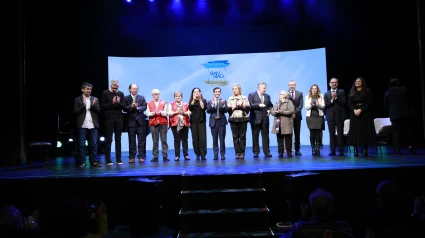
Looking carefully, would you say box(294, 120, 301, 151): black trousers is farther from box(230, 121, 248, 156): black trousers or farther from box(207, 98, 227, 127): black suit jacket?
box(207, 98, 227, 127): black suit jacket

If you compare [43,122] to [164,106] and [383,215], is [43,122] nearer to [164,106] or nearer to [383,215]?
[164,106]

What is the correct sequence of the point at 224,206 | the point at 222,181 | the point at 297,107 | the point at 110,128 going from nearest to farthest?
the point at 224,206
the point at 222,181
the point at 110,128
the point at 297,107

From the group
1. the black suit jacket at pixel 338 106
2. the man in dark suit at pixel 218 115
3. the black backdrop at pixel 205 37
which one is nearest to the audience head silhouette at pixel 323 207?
the man in dark suit at pixel 218 115

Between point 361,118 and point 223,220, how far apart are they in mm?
4191

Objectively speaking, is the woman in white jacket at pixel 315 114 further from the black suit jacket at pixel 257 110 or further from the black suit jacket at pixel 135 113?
the black suit jacket at pixel 135 113

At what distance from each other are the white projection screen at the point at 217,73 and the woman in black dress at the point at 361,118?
3.99 metres

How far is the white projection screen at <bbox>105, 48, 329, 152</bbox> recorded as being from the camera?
38.4 ft

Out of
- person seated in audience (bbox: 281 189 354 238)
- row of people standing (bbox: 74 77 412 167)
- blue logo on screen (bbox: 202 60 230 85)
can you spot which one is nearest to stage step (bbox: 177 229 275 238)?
person seated in audience (bbox: 281 189 354 238)

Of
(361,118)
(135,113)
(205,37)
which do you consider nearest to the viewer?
(361,118)

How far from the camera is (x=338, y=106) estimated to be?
26.3 ft

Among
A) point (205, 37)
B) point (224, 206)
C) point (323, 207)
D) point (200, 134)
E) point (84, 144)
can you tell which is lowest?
point (224, 206)

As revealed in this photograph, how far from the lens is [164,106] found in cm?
818

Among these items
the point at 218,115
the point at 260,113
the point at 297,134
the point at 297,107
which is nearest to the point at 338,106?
the point at 297,107

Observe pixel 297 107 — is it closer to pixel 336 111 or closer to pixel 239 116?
pixel 336 111
